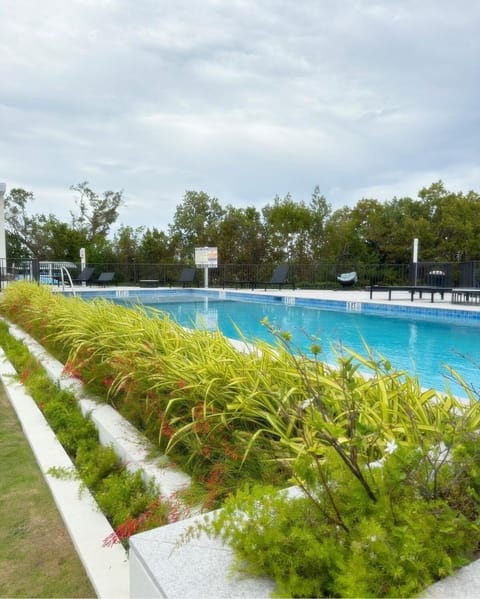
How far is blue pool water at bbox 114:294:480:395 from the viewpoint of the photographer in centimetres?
548

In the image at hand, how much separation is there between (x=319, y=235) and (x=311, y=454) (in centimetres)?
2138

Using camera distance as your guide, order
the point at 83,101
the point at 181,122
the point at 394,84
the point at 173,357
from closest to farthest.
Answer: the point at 173,357, the point at 394,84, the point at 83,101, the point at 181,122

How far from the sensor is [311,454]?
1.40 m

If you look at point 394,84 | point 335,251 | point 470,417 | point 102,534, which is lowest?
point 102,534

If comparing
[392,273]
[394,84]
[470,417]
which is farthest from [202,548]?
[392,273]

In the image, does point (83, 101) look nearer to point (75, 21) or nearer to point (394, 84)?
point (75, 21)

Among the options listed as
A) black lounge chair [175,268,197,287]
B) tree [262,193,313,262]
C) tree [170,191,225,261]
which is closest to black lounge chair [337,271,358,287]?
tree [262,193,313,262]

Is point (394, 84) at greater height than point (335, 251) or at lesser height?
greater

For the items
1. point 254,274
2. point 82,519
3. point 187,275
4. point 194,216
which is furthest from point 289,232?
point 82,519

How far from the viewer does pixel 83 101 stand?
42.1 ft

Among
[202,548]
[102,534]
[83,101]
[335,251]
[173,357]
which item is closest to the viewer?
[202,548]

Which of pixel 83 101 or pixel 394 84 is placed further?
pixel 83 101

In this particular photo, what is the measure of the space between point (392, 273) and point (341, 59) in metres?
10.7

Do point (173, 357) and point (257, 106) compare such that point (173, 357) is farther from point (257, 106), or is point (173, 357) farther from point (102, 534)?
point (257, 106)
